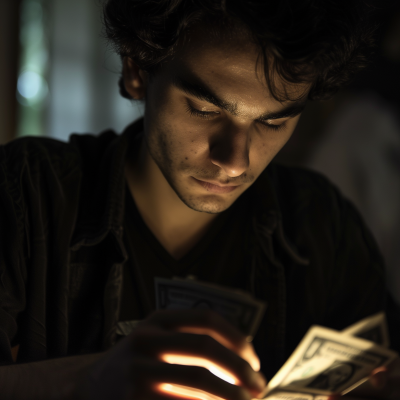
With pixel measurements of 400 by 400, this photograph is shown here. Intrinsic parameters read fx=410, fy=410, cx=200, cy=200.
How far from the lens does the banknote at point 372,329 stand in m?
1.13

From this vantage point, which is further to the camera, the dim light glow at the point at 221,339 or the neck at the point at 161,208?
the neck at the point at 161,208

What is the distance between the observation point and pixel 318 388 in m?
1.07

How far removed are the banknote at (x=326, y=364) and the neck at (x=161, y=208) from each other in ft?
1.69

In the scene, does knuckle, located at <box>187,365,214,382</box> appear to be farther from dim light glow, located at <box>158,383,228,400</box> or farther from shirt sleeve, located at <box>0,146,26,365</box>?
shirt sleeve, located at <box>0,146,26,365</box>

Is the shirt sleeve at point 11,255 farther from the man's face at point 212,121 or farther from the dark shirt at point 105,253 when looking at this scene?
the man's face at point 212,121

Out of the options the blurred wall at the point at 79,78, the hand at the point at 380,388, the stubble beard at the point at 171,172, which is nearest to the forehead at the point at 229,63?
the stubble beard at the point at 171,172

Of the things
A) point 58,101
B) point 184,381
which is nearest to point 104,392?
point 184,381

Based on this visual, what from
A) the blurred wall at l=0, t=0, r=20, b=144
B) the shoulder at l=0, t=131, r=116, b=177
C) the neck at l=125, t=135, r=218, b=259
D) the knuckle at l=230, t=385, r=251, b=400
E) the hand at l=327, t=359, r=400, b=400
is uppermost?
the blurred wall at l=0, t=0, r=20, b=144

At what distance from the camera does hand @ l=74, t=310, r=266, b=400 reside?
0.72 m

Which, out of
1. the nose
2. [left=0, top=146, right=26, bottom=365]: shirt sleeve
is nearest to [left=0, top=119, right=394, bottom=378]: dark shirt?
[left=0, top=146, right=26, bottom=365]: shirt sleeve

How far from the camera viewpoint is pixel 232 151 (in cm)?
100

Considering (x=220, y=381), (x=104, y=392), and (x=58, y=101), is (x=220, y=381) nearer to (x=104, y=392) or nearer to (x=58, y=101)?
(x=104, y=392)

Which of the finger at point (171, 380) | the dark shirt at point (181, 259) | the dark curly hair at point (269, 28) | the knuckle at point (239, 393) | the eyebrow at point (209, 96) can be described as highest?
the dark curly hair at point (269, 28)

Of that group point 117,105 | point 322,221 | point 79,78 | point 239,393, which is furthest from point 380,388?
point 79,78
